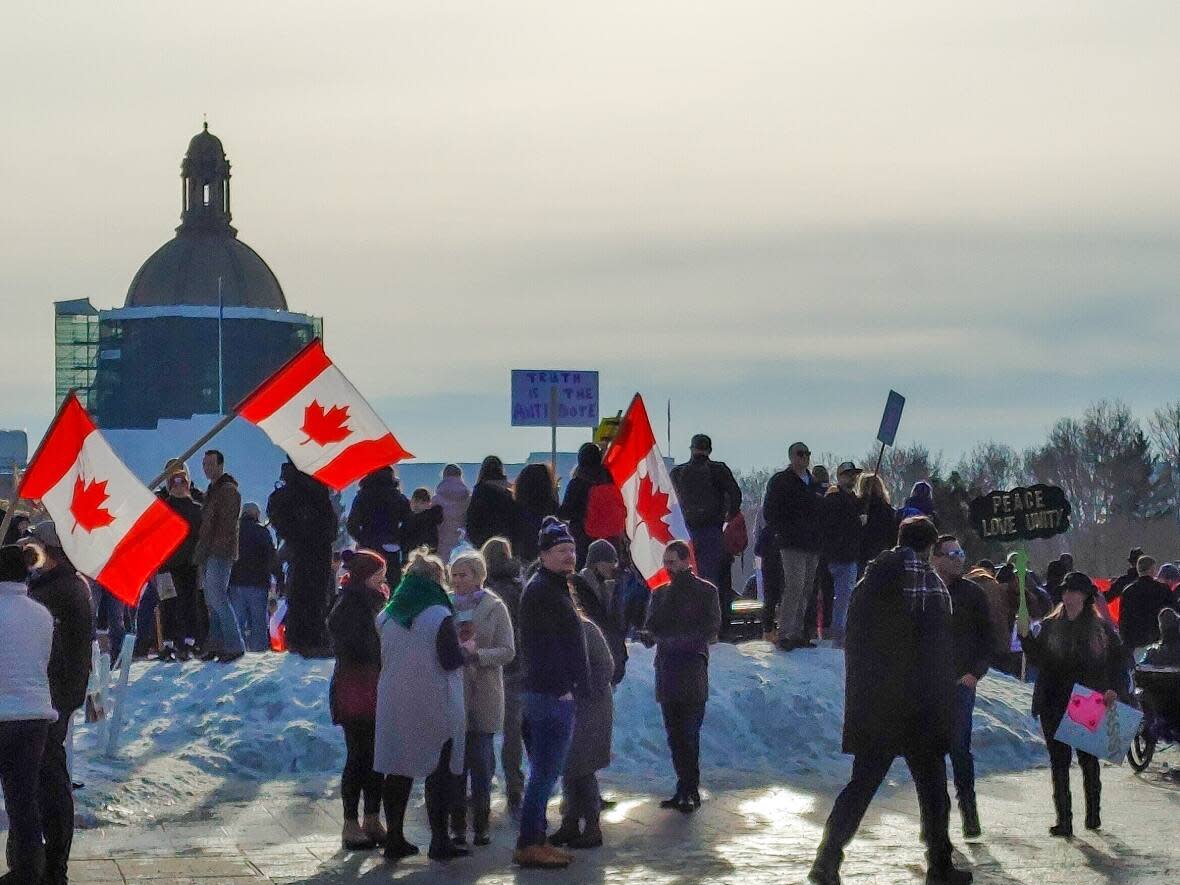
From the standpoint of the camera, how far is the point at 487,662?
1249cm

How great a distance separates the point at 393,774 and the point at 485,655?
87 cm

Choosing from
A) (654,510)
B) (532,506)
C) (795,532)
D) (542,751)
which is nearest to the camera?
(542,751)

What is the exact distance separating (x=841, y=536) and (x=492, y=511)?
11.0 ft

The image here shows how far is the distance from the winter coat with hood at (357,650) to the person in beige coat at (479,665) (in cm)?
49

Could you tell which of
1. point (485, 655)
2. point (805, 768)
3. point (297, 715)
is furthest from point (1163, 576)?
point (485, 655)

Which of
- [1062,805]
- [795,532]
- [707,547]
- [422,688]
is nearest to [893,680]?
[422,688]

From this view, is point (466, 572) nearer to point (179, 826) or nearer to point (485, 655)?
point (485, 655)

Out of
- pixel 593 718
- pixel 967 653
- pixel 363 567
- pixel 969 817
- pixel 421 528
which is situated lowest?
pixel 969 817

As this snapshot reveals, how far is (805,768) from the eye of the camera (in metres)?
17.2

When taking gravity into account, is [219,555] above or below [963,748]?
above

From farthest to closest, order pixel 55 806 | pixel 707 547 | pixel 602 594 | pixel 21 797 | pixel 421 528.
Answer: pixel 707 547 < pixel 421 528 < pixel 602 594 < pixel 55 806 < pixel 21 797

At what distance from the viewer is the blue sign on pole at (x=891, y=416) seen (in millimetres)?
21188

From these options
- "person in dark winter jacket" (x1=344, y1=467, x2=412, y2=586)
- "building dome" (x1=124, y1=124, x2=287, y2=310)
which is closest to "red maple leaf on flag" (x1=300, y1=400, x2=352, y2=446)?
"person in dark winter jacket" (x1=344, y1=467, x2=412, y2=586)

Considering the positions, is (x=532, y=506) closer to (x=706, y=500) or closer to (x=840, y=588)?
(x=706, y=500)
